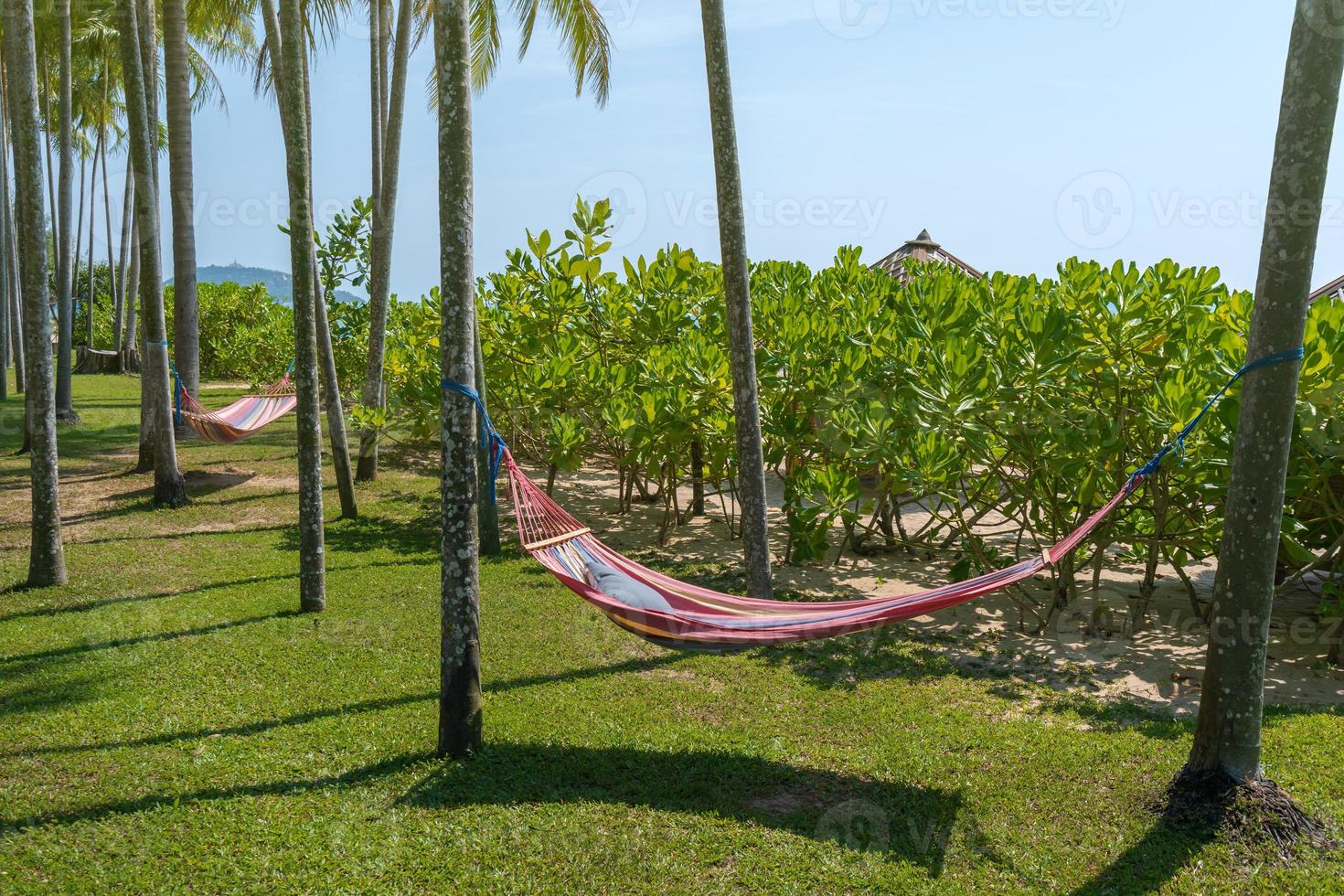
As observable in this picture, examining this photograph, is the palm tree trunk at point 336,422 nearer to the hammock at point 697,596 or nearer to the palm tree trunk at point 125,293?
the hammock at point 697,596

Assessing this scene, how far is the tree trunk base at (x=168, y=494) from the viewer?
317 inches

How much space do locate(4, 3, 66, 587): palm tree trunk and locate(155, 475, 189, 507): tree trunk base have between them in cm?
216

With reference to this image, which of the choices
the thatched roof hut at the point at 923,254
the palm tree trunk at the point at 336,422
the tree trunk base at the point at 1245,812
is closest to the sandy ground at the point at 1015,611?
the palm tree trunk at the point at 336,422

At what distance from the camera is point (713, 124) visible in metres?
5.16

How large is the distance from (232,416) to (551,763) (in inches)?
246

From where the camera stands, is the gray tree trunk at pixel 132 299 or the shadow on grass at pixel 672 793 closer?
the shadow on grass at pixel 672 793

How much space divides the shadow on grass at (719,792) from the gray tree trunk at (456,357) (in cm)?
26

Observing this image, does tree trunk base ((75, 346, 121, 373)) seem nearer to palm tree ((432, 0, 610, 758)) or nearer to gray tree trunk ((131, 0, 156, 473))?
gray tree trunk ((131, 0, 156, 473))

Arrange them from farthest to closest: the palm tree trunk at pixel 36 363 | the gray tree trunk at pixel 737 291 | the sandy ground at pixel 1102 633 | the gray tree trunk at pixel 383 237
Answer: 1. the gray tree trunk at pixel 383 237
2. the palm tree trunk at pixel 36 363
3. the gray tree trunk at pixel 737 291
4. the sandy ground at pixel 1102 633

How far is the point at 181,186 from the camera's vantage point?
8109mm

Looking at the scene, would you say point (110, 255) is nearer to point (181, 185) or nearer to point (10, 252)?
point (10, 252)

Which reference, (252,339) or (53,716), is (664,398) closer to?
(53,716)

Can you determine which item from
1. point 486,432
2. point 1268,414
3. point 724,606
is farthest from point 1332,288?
point 486,432

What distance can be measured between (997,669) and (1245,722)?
5.95 feet
